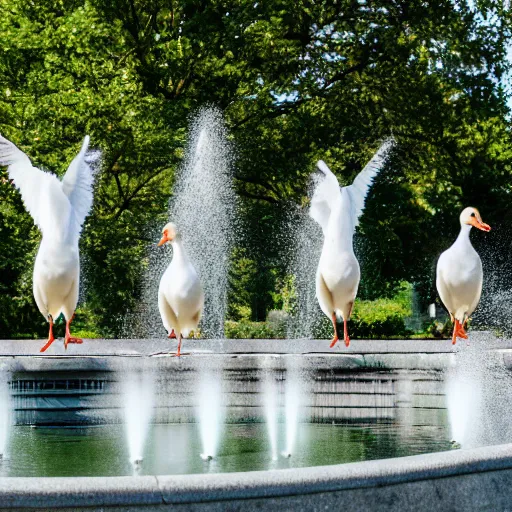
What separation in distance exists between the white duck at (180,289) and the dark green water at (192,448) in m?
1.00

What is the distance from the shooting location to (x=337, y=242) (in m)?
8.75

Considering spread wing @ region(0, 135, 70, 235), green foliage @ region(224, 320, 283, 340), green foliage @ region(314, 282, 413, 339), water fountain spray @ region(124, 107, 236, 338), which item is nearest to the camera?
spread wing @ region(0, 135, 70, 235)

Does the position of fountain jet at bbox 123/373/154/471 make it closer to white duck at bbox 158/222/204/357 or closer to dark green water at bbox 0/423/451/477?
dark green water at bbox 0/423/451/477

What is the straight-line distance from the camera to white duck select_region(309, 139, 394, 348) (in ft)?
28.7

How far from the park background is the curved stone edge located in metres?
15.1

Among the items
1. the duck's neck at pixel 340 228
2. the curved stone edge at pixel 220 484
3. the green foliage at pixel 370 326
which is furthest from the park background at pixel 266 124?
the curved stone edge at pixel 220 484

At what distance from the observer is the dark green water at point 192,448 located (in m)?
6.57

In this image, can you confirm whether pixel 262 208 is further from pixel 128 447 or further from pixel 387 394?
pixel 128 447

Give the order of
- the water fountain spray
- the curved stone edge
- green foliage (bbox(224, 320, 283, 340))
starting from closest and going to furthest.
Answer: the curved stone edge < the water fountain spray < green foliage (bbox(224, 320, 283, 340))

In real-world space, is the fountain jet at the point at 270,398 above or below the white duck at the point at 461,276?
below

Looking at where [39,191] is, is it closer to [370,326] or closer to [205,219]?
[205,219]

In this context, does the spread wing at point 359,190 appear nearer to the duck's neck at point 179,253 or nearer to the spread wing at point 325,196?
the spread wing at point 325,196

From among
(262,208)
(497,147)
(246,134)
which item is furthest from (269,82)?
(497,147)

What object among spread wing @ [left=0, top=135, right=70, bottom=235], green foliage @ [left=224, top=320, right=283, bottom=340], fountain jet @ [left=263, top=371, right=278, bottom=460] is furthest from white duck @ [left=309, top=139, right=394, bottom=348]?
green foliage @ [left=224, top=320, right=283, bottom=340]
